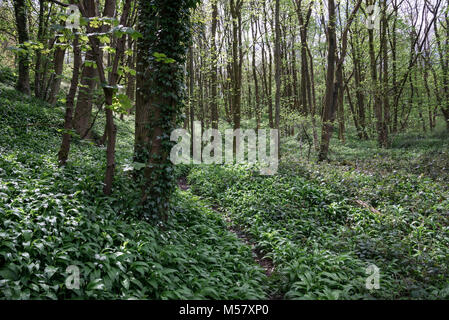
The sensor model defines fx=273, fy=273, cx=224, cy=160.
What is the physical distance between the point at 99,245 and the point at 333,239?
4426 mm

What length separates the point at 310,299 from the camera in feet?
12.0

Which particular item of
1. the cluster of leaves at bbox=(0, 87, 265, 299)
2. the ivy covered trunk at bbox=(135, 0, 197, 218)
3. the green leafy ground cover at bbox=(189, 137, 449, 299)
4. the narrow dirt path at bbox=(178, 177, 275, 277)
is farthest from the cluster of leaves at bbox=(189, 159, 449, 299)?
the ivy covered trunk at bbox=(135, 0, 197, 218)

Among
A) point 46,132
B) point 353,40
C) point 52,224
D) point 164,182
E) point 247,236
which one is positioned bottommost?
point 247,236

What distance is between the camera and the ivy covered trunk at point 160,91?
5109 millimetres

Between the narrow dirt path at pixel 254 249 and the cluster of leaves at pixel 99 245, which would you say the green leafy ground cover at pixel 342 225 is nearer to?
the narrow dirt path at pixel 254 249

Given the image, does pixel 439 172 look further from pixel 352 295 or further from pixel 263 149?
pixel 263 149

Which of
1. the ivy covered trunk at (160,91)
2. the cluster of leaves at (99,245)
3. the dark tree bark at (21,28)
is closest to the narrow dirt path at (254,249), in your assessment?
the cluster of leaves at (99,245)

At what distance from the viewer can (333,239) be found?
5.64 meters

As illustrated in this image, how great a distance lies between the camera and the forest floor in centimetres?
322

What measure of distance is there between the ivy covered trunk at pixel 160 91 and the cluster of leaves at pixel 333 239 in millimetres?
2423

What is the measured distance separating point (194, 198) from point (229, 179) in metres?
2.86

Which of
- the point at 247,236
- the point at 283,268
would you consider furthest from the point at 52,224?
the point at 247,236

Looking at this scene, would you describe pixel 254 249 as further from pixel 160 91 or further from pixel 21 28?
pixel 21 28

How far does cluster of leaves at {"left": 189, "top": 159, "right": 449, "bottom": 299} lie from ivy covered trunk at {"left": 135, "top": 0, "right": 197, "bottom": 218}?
2.42 metres
